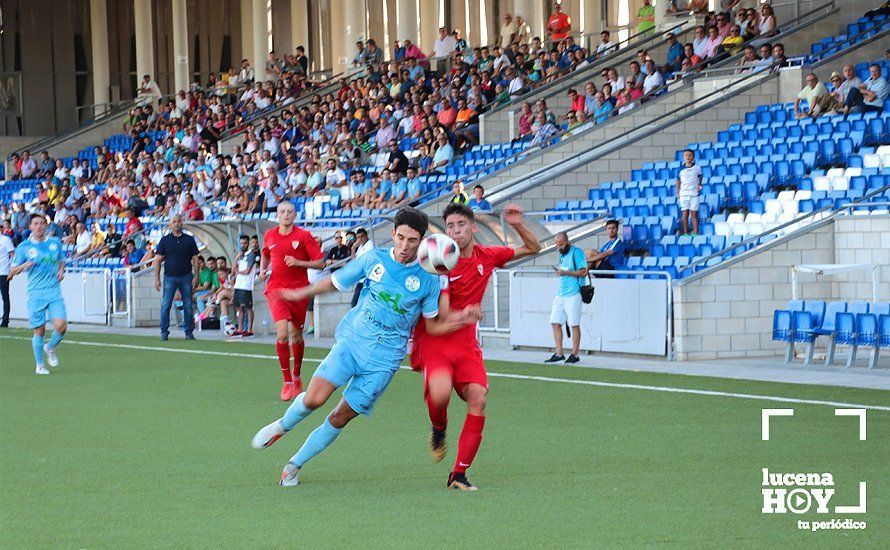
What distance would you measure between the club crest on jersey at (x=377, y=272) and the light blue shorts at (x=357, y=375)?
484 millimetres

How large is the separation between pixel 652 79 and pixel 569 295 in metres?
11.2

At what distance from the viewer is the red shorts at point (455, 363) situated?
31.1 ft

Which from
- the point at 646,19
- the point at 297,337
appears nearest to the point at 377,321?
the point at 297,337

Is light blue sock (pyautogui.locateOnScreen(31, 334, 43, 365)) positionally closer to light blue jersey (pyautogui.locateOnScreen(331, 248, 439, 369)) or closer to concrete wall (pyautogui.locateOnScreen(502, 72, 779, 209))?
light blue jersey (pyautogui.locateOnScreen(331, 248, 439, 369))

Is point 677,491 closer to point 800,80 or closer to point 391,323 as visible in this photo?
point 391,323

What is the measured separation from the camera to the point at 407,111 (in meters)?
33.9

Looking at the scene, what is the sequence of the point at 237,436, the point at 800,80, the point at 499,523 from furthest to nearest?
the point at 800,80, the point at 237,436, the point at 499,523

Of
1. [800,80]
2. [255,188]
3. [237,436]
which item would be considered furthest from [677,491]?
[255,188]

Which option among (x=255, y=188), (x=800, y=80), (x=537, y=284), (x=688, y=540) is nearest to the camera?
(x=688, y=540)

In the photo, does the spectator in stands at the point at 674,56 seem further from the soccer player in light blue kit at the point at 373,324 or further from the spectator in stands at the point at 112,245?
the soccer player in light blue kit at the point at 373,324

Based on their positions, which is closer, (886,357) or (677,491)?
(677,491)

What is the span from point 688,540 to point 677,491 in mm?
1539

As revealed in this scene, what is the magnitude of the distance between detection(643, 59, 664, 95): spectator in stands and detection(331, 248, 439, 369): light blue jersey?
67.9ft

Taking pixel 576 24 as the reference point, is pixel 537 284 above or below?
below
